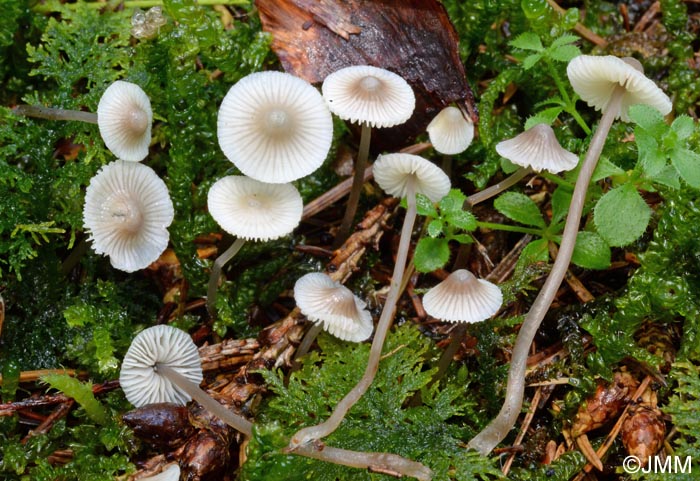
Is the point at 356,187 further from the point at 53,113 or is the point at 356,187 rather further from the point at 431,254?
the point at 53,113

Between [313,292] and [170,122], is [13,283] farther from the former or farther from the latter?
[313,292]

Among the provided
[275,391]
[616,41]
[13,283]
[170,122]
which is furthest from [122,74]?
[616,41]

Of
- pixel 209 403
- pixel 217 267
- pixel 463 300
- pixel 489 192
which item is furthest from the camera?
pixel 489 192

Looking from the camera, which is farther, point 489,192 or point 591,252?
point 489,192

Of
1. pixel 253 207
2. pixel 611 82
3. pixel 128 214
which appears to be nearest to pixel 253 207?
pixel 253 207

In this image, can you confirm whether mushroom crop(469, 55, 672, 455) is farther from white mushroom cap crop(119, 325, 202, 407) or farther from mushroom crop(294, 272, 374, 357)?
white mushroom cap crop(119, 325, 202, 407)

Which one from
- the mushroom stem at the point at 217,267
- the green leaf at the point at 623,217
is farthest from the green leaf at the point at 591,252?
the mushroom stem at the point at 217,267

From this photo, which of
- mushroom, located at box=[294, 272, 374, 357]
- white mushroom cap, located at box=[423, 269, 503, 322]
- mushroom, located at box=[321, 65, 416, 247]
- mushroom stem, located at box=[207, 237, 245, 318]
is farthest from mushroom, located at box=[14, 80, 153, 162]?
white mushroom cap, located at box=[423, 269, 503, 322]
